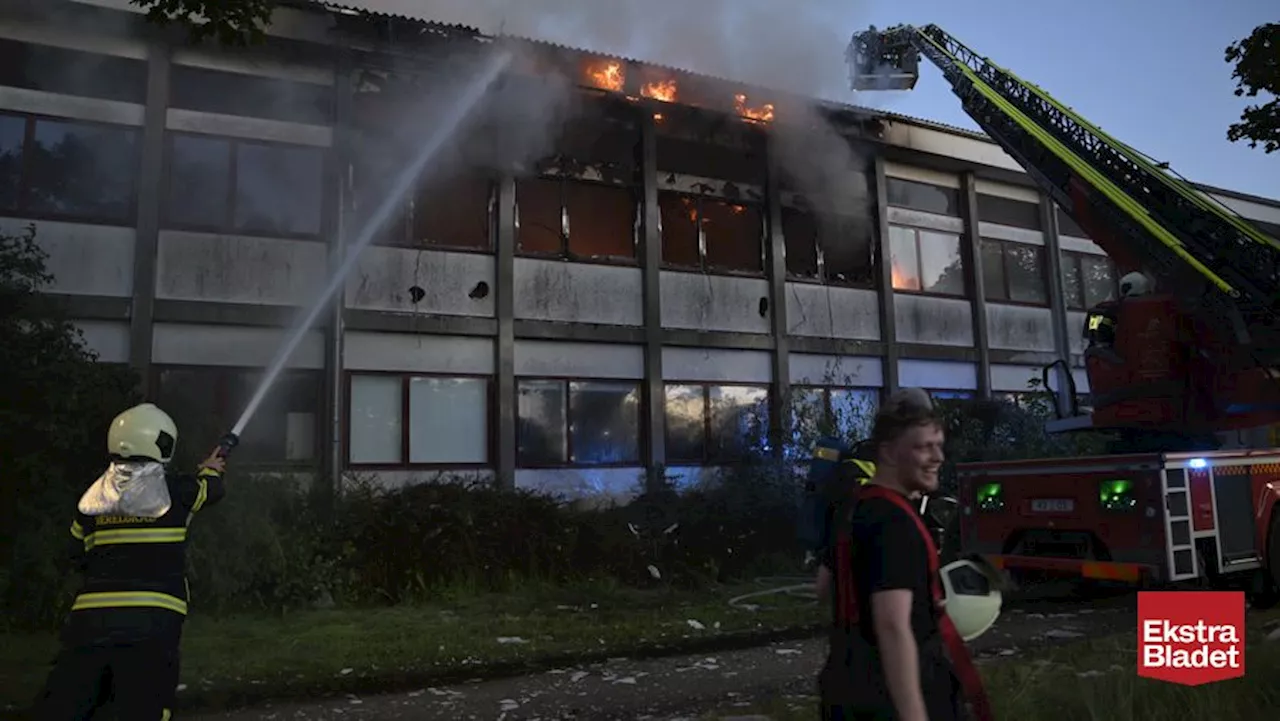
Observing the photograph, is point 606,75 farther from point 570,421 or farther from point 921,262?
point 921,262

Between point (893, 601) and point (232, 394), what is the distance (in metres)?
10.5

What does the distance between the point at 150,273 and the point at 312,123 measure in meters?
2.88

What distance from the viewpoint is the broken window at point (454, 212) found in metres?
12.6

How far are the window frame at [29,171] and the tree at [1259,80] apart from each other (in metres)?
13.7

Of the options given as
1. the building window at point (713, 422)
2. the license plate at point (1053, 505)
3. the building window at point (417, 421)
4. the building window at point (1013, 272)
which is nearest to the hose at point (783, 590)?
the license plate at point (1053, 505)

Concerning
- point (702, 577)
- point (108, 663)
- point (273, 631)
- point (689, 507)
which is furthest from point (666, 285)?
point (108, 663)

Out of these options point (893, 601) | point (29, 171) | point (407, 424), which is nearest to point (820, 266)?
point (407, 424)

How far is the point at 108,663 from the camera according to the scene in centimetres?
344

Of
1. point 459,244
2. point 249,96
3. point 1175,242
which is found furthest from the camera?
point 459,244

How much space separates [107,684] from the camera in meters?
3.49

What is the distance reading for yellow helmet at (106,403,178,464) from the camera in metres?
3.77

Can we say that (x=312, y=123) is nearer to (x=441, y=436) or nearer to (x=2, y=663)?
(x=441, y=436)

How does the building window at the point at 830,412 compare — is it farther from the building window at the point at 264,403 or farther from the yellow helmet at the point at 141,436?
the yellow helmet at the point at 141,436

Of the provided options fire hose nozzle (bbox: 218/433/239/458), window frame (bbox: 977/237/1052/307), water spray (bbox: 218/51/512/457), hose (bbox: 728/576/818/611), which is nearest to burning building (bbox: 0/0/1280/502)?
water spray (bbox: 218/51/512/457)
